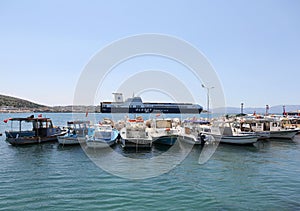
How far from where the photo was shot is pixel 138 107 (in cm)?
12544

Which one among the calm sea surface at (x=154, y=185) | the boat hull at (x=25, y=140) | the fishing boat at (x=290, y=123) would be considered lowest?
the calm sea surface at (x=154, y=185)

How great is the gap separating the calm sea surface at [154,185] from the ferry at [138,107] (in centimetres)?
9764

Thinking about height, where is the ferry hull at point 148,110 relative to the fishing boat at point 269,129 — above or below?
above

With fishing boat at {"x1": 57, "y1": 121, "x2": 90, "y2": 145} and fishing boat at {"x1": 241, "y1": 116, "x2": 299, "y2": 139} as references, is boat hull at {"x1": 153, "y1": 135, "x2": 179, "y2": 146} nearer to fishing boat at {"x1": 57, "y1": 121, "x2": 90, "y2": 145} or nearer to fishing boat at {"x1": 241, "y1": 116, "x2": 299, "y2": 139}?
fishing boat at {"x1": 57, "y1": 121, "x2": 90, "y2": 145}

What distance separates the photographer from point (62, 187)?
12.5 meters

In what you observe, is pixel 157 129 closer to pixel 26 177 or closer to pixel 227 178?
pixel 227 178

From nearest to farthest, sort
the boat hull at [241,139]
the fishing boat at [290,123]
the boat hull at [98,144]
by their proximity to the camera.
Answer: the boat hull at [98,144]
the boat hull at [241,139]
the fishing boat at [290,123]

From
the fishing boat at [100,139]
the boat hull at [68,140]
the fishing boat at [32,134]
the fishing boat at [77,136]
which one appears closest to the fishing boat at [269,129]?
the fishing boat at [100,139]

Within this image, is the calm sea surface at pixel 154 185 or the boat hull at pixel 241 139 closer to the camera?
the calm sea surface at pixel 154 185

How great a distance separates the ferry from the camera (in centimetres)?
11838

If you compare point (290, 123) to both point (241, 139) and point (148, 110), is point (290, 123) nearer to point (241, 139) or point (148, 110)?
point (241, 139)

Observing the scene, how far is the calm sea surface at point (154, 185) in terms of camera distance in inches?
410

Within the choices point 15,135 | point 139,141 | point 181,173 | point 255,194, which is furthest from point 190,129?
point 15,135

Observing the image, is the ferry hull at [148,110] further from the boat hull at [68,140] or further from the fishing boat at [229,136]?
the boat hull at [68,140]
